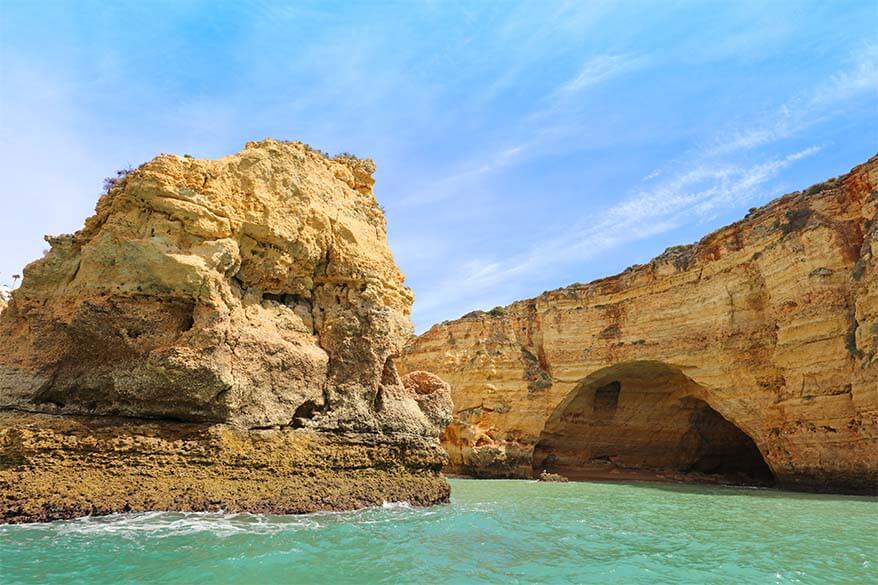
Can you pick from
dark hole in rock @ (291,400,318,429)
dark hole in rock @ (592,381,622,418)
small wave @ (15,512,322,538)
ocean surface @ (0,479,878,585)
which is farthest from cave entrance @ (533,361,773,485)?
small wave @ (15,512,322,538)

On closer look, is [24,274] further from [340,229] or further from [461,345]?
[461,345]

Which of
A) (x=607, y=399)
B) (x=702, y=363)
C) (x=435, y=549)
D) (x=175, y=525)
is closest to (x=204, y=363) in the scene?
(x=175, y=525)

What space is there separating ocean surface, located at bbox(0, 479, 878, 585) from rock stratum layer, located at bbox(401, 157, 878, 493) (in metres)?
7.61

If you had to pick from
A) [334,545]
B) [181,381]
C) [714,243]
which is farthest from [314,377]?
[714,243]

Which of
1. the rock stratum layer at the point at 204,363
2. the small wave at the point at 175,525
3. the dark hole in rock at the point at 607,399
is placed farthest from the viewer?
the dark hole in rock at the point at 607,399

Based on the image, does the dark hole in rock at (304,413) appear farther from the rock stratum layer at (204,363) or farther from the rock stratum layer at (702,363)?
the rock stratum layer at (702,363)

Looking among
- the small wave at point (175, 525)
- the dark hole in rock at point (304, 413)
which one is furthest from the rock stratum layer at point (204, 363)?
the small wave at point (175, 525)

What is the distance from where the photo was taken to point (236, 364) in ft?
29.9

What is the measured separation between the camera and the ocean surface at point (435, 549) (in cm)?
534

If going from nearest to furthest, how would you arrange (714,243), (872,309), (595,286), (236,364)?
(236,364), (872,309), (714,243), (595,286)

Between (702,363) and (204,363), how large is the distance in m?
17.9

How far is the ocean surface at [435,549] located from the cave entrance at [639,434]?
15344mm

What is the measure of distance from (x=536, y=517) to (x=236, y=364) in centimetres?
562

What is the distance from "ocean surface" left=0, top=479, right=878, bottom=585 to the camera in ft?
17.5
